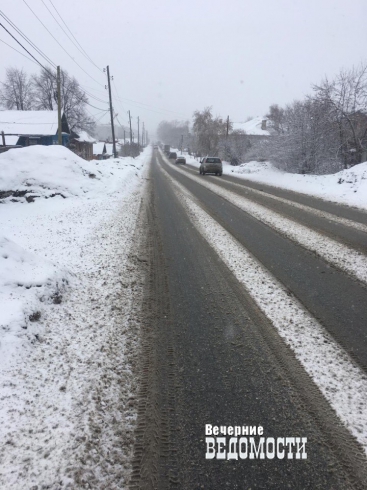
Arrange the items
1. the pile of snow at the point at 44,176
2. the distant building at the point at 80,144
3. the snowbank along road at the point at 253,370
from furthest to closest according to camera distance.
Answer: the distant building at the point at 80,144 < the pile of snow at the point at 44,176 < the snowbank along road at the point at 253,370

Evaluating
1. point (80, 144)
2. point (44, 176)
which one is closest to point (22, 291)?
point (44, 176)

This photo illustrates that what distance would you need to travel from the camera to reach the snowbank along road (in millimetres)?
1950

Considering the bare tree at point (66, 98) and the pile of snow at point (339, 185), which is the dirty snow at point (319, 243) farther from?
the bare tree at point (66, 98)

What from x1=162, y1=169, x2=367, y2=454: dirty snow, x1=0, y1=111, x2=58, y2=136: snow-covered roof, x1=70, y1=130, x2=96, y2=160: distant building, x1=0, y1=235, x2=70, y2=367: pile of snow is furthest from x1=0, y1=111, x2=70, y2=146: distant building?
x1=162, y1=169, x2=367, y2=454: dirty snow

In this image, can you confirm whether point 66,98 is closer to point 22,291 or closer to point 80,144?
point 80,144

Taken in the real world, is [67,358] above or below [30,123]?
below

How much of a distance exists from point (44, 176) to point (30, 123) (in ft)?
107

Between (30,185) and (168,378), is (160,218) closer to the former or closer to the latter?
(30,185)

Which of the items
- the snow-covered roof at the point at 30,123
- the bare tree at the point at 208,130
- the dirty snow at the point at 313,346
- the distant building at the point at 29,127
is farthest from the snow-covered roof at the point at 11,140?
the dirty snow at the point at 313,346

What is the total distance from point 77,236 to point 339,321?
5.75 metres

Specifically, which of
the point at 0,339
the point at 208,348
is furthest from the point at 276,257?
the point at 0,339

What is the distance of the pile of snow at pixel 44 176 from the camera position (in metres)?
11.6

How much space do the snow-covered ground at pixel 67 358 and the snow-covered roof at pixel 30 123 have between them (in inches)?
1448

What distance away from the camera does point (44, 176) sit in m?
12.3
